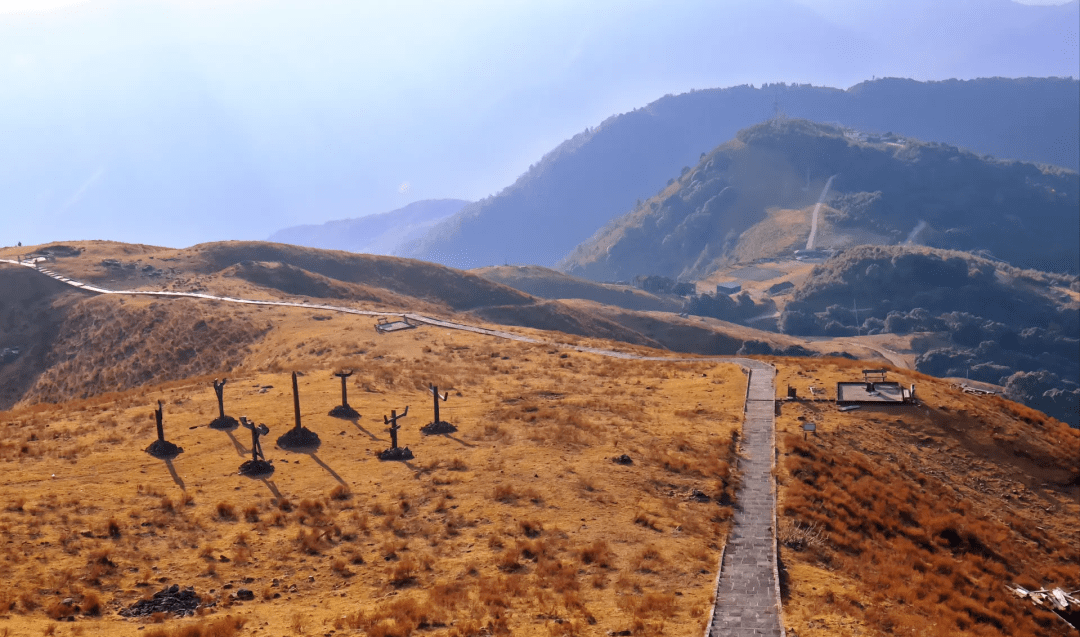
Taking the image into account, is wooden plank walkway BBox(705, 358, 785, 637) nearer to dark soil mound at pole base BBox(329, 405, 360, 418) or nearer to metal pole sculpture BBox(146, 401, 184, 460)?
dark soil mound at pole base BBox(329, 405, 360, 418)

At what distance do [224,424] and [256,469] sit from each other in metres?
7.10

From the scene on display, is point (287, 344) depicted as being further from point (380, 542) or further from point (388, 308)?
point (380, 542)

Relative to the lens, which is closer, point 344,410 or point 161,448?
point 161,448

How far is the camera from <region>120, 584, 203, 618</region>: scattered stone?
1816 cm

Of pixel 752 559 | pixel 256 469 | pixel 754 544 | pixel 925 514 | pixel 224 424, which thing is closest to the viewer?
pixel 752 559

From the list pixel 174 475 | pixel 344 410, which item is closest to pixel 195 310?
pixel 344 410

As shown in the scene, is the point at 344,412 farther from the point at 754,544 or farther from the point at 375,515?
the point at 754,544

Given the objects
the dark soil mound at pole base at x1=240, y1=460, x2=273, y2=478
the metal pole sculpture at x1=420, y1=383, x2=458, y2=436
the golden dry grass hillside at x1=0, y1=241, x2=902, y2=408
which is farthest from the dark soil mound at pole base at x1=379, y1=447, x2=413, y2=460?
the golden dry grass hillside at x1=0, y1=241, x2=902, y2=408

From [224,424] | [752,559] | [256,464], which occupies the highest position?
[224,424]

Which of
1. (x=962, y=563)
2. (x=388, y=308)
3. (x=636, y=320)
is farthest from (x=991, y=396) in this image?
(x=636, y=320)

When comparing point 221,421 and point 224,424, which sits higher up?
point 221,421

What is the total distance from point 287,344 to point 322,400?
23.6 metres

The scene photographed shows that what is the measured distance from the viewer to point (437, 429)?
34781 millimetres

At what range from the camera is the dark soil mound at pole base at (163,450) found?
3041cm
